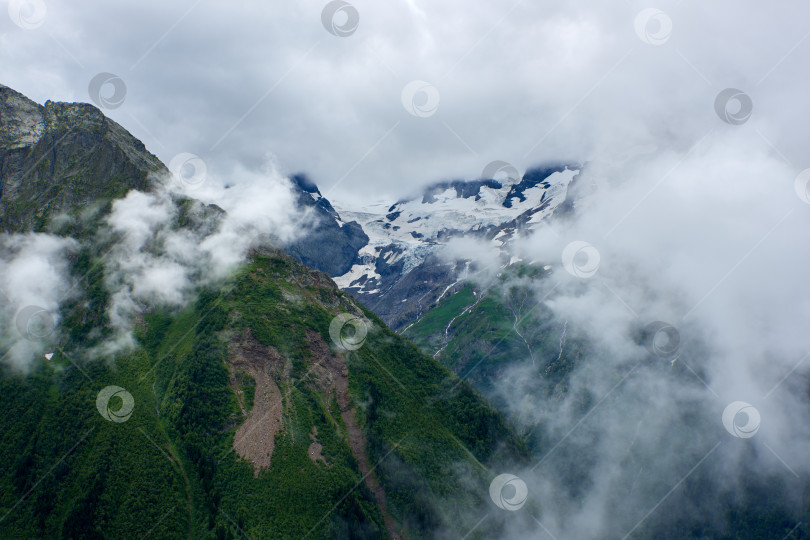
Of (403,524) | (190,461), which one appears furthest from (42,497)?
(403,524)
